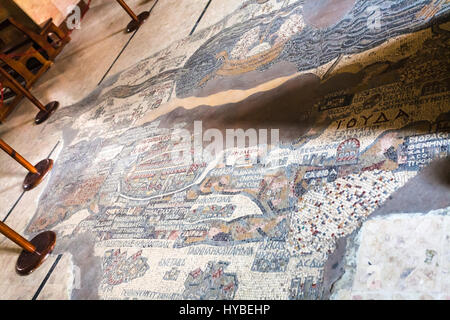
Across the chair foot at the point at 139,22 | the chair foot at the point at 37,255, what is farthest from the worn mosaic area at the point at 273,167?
the chair foot at the point at 139,22

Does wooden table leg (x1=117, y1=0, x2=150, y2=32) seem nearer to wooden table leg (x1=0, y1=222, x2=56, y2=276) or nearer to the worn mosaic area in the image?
the worn mosaic area

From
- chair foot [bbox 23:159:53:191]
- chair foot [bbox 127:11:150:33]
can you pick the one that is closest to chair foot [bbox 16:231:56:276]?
chair foot [bbox 23:159:53:191]

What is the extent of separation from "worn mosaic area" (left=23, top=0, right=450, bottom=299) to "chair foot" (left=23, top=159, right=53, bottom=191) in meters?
0.21

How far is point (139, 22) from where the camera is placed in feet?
15.5

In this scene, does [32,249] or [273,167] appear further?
[32,249]

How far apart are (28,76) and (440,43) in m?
5.42

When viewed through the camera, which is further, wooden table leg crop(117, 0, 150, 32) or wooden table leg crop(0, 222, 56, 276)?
wooden table leg crop(117, 0, 150, 32)

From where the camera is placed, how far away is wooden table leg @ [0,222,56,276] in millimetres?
2648

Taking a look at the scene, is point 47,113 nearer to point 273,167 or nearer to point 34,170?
point 34,170

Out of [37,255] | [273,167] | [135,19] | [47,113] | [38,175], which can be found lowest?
[273,167]

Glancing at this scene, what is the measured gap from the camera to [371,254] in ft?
4.83

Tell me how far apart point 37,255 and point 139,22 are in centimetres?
330

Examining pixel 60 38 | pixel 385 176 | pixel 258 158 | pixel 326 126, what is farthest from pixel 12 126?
pixel 385 176

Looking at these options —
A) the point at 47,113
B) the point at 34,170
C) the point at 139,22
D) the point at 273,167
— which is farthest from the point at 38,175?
the point at 273,167
